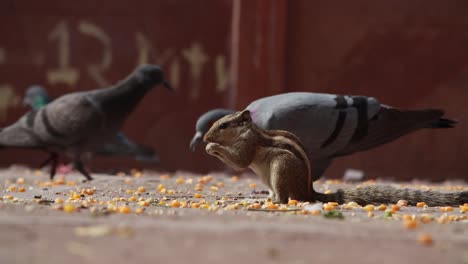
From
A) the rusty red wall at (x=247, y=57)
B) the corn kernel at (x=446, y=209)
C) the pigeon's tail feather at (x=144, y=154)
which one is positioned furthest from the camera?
the rusty red wall at (x=247, y=57)

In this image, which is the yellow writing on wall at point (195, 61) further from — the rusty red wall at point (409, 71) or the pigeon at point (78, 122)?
the pigeon at point (78, 122)

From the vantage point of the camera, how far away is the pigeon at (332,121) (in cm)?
548

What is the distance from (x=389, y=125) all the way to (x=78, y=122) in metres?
2.96

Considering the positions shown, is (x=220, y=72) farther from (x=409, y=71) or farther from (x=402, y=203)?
(x=402, y=203)

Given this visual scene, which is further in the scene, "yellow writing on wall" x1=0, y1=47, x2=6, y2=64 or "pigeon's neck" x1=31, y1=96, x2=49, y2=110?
"yellow writing on wall" x1=0, y1=47, x2=6, y2=64

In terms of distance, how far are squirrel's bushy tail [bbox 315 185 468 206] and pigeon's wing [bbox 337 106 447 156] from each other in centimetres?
87

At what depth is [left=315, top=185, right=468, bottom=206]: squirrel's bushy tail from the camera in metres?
4.90

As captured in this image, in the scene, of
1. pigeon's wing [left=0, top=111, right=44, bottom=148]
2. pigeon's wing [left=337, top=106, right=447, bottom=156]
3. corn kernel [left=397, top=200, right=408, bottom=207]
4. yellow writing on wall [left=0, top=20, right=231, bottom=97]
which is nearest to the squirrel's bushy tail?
corn kernel [left=397, top=200, right=408, bottom=207]

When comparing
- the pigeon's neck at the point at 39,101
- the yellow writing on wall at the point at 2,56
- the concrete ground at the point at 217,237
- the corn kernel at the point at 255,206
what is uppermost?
the yellow writing on wall at the point at 2,56

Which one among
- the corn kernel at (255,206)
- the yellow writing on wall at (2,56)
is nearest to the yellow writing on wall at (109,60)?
the yellow writing on wall at (2,56)

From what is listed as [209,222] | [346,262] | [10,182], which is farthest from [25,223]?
[10,182]

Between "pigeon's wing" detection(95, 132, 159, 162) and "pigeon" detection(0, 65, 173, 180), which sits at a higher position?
"pigeon" detection(0, 65, 173, 180)

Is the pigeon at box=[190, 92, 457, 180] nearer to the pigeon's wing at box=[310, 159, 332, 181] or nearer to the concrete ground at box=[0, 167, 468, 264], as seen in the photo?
the pigeon's wing at box=[310, 159, 332, 181]

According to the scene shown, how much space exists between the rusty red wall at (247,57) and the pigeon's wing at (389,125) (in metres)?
2.99
